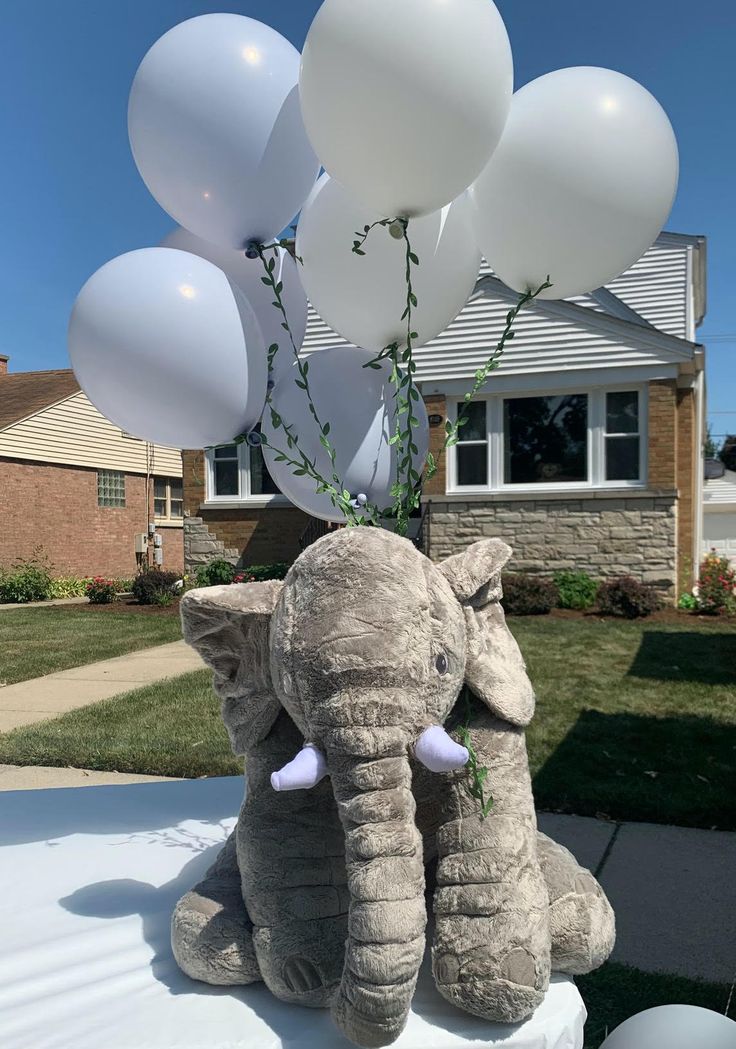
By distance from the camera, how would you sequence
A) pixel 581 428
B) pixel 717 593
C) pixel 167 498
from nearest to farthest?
pixel 717 593, pixel 581 428, pixel 167 498

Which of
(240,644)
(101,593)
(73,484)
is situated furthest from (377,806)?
(73,484)

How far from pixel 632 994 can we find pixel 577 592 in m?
9.25

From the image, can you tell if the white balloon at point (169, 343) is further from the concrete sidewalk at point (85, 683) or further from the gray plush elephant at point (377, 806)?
the concrete sidewalk at point (85, 683)

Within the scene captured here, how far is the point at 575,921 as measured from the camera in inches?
74.4

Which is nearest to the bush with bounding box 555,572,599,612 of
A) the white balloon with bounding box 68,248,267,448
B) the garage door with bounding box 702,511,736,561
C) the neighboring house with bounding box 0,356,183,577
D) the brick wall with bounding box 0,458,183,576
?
the garage door with bounding box 702,511,736,561

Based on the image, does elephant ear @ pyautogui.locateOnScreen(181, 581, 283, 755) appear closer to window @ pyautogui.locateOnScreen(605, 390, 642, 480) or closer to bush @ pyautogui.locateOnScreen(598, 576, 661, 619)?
bush @ pyautogui.locateOnScreen(598, 576, 661, 619)

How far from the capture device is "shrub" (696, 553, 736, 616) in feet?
36.6

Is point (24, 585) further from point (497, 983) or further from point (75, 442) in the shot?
point (497, 983)

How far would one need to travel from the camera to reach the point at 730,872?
344 cm

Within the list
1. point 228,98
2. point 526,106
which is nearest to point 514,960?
point 526,106

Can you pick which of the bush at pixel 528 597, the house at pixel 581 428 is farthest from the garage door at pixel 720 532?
the bush at pixel 528 597

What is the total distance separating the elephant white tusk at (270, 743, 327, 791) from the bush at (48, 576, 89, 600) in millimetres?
16811

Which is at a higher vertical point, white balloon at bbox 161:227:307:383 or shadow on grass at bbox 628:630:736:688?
white balloon at bbox 161:227:307:383

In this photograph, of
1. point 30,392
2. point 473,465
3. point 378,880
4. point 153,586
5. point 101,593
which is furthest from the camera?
point 30,392
